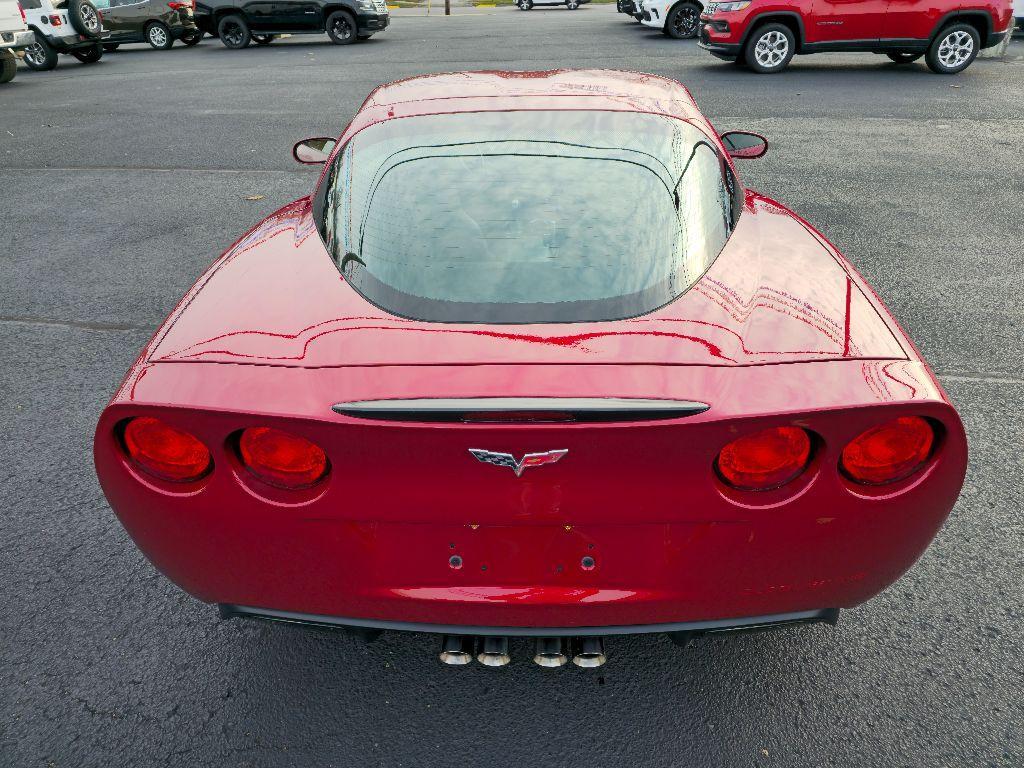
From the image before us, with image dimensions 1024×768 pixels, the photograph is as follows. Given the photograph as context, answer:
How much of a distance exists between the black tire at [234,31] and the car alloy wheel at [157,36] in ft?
5.12

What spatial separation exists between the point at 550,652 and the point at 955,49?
41.6ft

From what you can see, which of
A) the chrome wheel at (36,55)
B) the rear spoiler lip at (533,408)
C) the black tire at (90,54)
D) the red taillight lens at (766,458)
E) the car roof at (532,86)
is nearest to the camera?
the rear spoiler lip at (533,408)

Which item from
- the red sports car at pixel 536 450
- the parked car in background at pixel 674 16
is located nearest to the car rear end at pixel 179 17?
the parked car in background at pixel 674 16

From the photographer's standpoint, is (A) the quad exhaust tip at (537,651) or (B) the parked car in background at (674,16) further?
(B) the parked car in background at (674,16)

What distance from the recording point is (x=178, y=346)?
5.92ft

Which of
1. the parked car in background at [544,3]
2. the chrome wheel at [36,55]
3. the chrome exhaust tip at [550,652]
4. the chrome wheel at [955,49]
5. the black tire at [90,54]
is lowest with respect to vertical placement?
the parked car in background at [544,3]

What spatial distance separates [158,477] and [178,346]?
305 mm

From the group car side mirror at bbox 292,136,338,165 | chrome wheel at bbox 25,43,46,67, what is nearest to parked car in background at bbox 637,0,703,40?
chrome wheel at bbox 25,43,46,67

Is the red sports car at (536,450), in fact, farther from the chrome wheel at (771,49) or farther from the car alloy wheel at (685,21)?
the car alloy wheel at (685,21)

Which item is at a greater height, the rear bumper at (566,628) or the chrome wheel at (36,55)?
the rear bumper at (566,628)

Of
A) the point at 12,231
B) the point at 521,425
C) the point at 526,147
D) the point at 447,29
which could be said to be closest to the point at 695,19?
the point at 447,29

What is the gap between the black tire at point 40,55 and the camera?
627 inches

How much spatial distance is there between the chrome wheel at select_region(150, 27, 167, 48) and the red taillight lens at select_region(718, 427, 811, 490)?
20.8 metres

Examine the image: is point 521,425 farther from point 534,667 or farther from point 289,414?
point 534,667
